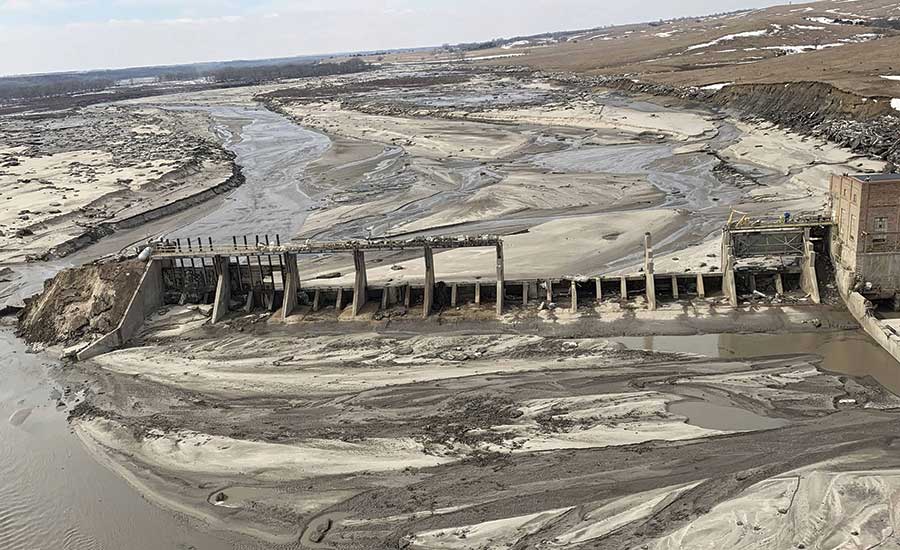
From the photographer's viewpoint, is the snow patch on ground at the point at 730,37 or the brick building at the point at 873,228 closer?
the brick building at the point at 873,228

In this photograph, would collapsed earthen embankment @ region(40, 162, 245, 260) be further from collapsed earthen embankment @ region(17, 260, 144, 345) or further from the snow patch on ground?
the snow patch on ground

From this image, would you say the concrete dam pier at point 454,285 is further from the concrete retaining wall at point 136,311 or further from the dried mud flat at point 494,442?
the dried mud flat at point 494,442

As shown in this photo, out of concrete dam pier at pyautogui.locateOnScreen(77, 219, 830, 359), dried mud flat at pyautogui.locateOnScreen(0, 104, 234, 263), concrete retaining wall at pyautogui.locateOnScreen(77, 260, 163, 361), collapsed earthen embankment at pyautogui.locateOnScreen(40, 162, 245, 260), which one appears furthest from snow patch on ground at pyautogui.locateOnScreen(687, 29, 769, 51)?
concrete retaining wall at pyautogui.locateOnScreen(77, 260, 163, 361)

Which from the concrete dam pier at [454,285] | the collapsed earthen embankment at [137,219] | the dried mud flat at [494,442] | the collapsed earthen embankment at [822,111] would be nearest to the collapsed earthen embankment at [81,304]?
the concrete dam pier at [454,285]

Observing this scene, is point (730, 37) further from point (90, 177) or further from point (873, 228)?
point (873, 228)

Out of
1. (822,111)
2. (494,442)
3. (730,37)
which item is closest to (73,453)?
(494,442)

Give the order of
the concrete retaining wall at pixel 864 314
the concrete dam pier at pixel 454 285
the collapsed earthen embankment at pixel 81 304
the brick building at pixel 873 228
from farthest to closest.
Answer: the collapsed earthen embankment at pixel 81 304
the concrete dam pier at pixel 454 285
the brick building at pixel 873 228
the concrete retaining wall at pixel 864 314

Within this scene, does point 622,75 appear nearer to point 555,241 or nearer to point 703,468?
point 555,241
